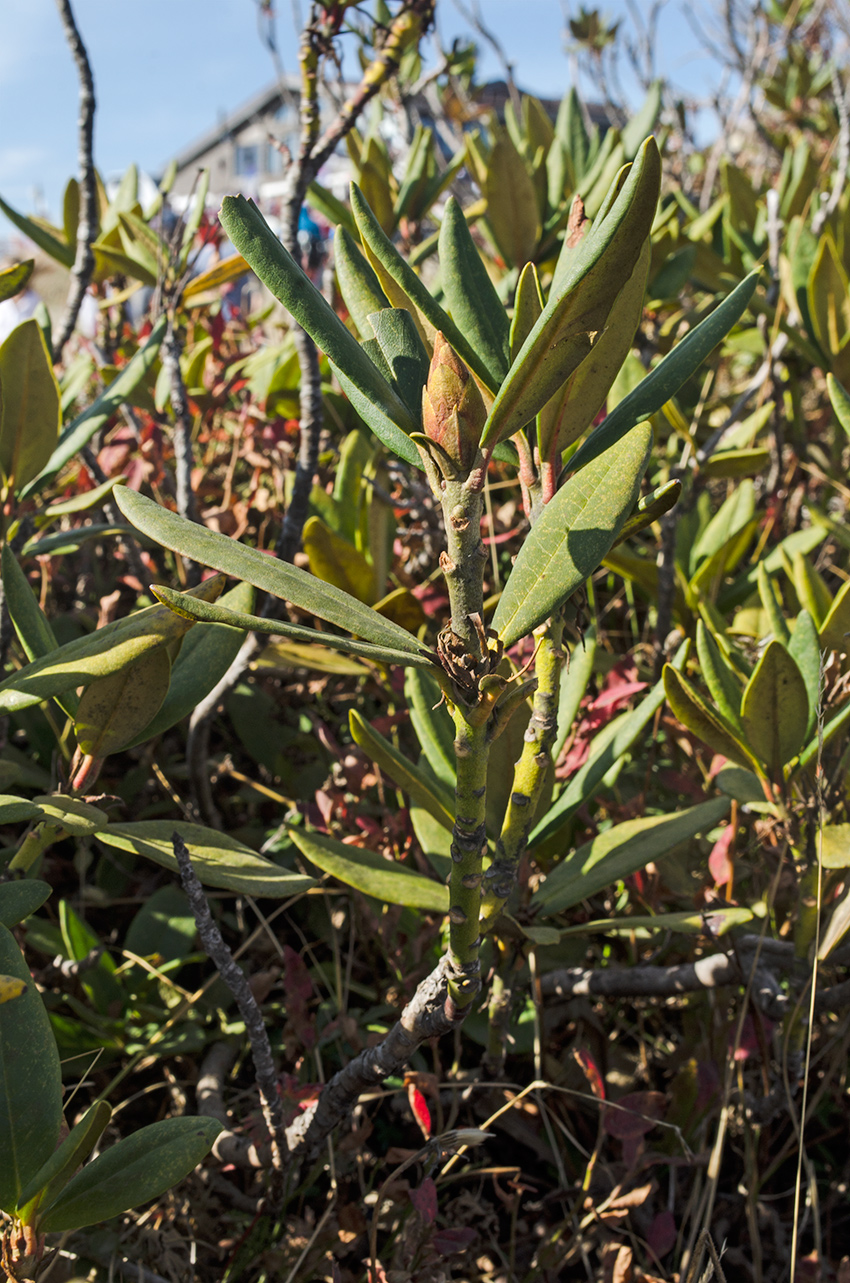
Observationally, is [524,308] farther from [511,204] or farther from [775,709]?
[511,204]

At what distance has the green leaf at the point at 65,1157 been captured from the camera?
0.76 m

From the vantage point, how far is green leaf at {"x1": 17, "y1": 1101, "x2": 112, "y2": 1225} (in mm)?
761

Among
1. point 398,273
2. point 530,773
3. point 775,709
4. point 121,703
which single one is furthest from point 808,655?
point 121,703

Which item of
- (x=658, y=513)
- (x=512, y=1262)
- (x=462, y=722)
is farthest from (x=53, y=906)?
(x=658, y=513)

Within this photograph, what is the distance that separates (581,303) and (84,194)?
157cm

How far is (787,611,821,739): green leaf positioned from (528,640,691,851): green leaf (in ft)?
0.49

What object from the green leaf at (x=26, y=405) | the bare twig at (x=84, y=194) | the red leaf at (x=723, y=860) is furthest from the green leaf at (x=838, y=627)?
the bare twig at (x=84, y=194)

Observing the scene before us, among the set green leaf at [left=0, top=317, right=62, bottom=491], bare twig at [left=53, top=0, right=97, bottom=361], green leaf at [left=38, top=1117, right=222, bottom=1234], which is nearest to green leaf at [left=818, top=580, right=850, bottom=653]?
green leaf at [left=38, top=1117, right=222, bottom=1234]

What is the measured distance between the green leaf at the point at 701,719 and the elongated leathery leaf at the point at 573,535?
15.4 inches

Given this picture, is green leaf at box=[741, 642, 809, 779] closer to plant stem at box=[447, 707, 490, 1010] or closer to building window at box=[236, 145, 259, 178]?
plant stem at box=[447, 707, 490, 1010]

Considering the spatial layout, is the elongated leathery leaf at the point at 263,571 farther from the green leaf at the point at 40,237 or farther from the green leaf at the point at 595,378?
the green leaf at the point at 40,237

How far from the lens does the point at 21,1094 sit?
30.6 inches

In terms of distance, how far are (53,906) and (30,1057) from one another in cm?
99

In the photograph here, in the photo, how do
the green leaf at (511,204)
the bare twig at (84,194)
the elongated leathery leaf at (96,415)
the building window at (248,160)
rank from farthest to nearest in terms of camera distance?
the building window at (248,160)
the green leaf at (511,204)
the bare twig at (84,194)
the elongated leathery leaf at (96,415)
